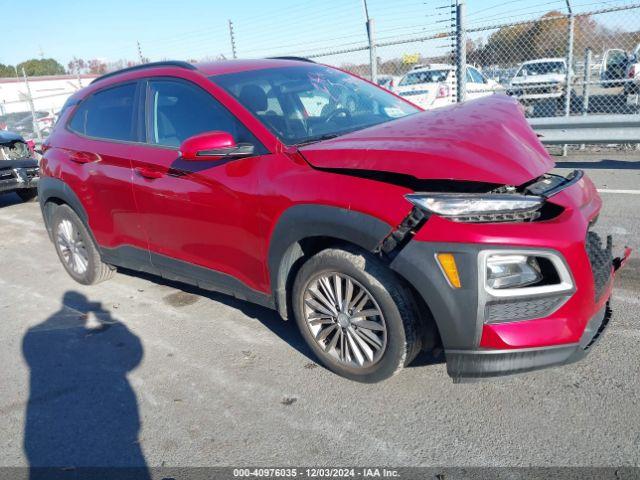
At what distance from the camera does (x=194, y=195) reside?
11.3ft

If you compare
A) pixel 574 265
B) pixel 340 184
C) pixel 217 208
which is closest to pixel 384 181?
pixel 340 184

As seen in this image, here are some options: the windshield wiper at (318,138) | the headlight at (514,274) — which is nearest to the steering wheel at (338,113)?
the windshield wiper at (318,138)

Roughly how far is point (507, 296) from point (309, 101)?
1932 mm

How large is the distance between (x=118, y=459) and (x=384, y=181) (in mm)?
1823

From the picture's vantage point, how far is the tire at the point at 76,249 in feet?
15.8

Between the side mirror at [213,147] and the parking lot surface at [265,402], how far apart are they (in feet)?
4.11

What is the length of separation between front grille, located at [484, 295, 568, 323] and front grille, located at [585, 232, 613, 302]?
0.25 meters

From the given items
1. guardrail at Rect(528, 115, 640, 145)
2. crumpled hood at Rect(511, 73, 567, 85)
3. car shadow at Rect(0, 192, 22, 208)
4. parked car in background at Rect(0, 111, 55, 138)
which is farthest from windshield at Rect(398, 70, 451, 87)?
parked car in background at Rect(0, 111, 55, 138)

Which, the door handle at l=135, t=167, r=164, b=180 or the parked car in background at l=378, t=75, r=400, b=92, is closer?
the door handle at l=135, t=167, r=164, b=180

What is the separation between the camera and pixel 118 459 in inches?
103

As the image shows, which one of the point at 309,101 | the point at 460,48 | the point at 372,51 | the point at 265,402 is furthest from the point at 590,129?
the point at 265,402

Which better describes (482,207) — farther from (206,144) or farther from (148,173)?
(148,173)

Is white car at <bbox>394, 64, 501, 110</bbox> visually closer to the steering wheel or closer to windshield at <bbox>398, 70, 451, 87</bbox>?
windshield at <bbox>398, 70, 451, 87</bbox>

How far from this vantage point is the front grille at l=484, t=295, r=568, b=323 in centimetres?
240
